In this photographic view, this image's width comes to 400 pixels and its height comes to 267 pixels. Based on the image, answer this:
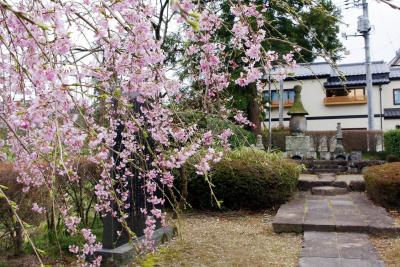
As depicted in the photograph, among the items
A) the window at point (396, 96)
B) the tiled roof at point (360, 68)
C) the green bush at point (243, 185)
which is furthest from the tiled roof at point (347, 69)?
the green bush at point (243, 185)

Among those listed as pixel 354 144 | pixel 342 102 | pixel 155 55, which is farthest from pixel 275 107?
pixel 155 55

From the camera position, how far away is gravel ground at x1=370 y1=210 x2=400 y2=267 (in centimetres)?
402

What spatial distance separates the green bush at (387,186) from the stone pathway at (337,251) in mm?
1667

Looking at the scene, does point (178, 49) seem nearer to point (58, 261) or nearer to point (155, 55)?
point (58, 261)

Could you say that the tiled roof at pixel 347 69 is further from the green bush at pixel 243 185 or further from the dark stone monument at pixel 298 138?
the green bush at pixel 243 185

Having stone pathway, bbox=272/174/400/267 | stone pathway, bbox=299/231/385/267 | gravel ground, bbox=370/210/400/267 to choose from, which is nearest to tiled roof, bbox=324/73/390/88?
stone pathway, bbox=272/174/400/267

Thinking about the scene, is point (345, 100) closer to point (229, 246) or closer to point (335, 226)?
point (335, 226)

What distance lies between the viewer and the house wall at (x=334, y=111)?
977 inches

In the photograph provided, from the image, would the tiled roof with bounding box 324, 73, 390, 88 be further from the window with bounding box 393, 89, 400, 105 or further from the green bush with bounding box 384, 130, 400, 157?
the green bush with bounding box 384, 130, 400, 157

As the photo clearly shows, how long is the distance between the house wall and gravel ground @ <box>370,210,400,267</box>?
2047cm

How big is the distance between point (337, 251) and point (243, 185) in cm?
256

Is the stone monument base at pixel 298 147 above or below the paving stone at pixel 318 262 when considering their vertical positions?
above

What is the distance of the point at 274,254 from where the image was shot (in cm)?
436

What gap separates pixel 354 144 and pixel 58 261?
15.9 meters
